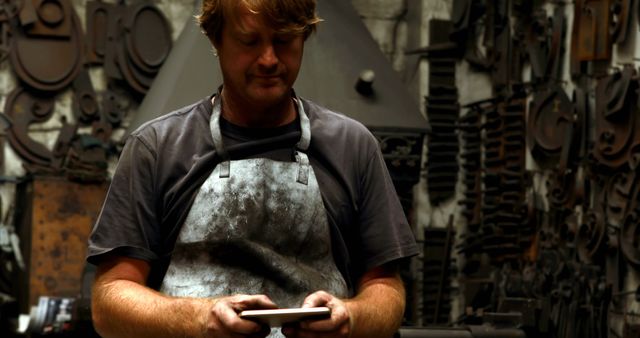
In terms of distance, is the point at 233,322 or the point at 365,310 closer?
the point at 233,322

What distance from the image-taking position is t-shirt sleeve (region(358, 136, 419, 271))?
2537 mm

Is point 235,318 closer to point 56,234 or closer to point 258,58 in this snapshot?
point 258,58

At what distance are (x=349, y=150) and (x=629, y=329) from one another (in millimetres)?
A: 3584

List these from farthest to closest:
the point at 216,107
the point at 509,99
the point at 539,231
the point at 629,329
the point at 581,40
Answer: the point at 509,99 < the point at 539,231 < the point at 581,40 < the point at 629,329 < the point at 216,107

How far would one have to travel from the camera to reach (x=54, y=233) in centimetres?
823

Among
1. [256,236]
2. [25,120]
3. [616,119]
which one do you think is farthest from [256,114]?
[25,120]

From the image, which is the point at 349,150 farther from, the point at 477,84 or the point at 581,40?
the point at 477,84

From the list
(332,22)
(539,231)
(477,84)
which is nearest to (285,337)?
(332,22)

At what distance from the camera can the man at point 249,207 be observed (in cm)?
242

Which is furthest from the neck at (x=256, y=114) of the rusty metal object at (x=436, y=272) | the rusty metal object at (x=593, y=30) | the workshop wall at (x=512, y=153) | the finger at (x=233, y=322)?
the rusty metal object at (x=436, y=272)

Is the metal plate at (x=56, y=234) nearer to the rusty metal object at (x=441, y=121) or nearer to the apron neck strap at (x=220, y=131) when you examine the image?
the rusty metal object at (x=441, y=121)

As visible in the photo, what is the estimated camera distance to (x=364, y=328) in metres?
2.39

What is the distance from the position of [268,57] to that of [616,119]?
417cm

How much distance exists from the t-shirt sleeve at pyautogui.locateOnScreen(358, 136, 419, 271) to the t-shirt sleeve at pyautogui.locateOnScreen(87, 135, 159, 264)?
15.1 inches
